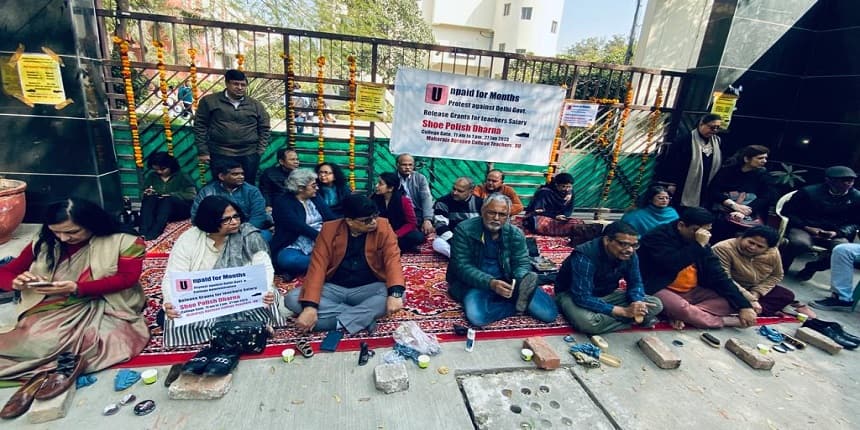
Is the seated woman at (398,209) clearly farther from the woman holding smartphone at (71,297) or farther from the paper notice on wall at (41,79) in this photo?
the paper notice on wall at (41,79)

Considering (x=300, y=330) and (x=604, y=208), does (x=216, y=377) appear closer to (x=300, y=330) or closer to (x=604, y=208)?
(x=300, y=330)

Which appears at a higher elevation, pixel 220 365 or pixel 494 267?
pixel 494 267

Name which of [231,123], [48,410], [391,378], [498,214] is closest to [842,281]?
[498,214]

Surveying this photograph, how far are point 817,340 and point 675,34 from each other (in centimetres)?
762

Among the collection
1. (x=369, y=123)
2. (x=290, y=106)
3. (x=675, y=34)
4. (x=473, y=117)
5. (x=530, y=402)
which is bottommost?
(x=530, y=402)

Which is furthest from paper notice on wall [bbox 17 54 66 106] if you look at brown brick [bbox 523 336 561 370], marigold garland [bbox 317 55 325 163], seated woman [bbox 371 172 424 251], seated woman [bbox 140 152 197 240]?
brown brick [bbox 523 336 561 370]

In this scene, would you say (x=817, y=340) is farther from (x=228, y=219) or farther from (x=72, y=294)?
(x=72, y=294)

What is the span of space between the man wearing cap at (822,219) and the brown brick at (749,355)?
8.60 feet

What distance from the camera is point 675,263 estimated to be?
3.89m

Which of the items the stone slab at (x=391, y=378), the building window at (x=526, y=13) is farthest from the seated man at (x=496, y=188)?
the building window at (x=526, y=13)

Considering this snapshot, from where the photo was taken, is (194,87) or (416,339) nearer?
(416,339)

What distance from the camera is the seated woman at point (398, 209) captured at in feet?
16.8

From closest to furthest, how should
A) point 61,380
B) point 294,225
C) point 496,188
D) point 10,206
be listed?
1. point 61,380
2. point 294,225
3. point 10,206
4. point 496,188

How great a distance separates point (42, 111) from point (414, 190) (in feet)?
15.4
